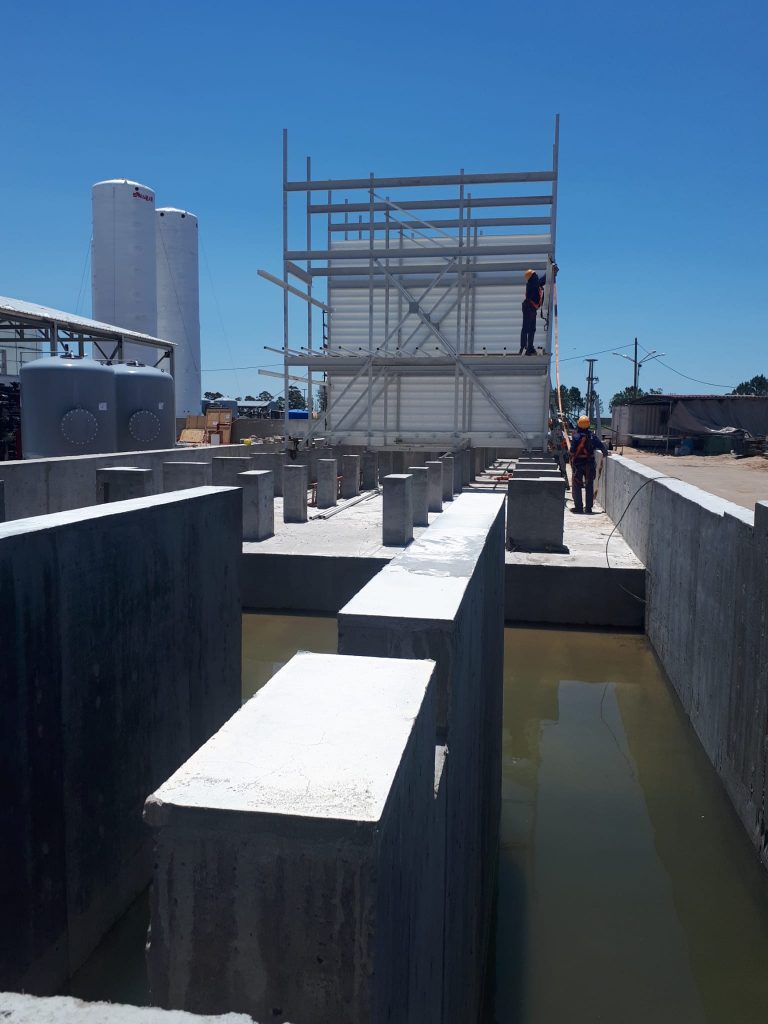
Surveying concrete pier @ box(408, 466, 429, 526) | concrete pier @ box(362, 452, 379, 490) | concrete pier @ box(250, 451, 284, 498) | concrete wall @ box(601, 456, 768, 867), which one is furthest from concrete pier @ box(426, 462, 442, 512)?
concrete wall @ box(601, 456, 768, 867)

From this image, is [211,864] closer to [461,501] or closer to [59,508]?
[461,501]

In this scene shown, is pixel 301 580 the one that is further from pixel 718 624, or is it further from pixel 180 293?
pixel 180 293

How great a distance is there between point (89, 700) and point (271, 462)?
48.7 feet

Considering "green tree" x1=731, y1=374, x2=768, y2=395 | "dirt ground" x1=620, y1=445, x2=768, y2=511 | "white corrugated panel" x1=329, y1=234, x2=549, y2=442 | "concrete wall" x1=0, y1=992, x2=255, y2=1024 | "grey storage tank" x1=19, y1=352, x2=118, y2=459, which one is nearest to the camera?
"concrete wall" x1=0, y1=992, x2=255, y2=1024

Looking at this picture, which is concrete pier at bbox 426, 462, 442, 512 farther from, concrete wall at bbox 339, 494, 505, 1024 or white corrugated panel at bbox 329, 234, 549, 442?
concrete wall at bbox 339, 494, 505, 1024

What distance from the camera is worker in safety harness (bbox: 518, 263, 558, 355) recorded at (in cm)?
2109

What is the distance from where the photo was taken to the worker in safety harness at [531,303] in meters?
21.1

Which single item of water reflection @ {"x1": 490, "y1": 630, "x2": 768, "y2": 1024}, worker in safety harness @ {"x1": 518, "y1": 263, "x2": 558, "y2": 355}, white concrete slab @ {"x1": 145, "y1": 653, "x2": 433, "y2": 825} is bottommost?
water reflection @ {"x1": 490, "y1": 630, "x2": 768, "y2": 1024}

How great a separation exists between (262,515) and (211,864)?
11172mm

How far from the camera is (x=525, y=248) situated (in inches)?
919

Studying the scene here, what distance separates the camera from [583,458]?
16766 millimetres

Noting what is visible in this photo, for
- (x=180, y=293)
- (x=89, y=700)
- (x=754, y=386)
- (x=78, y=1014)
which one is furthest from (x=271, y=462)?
(x=754, y=386)

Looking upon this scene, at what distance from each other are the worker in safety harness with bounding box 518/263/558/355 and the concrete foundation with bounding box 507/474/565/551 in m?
9.81

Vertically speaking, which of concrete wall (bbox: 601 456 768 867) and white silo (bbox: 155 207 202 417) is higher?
white silo (bbox: 155 207 202 417)
